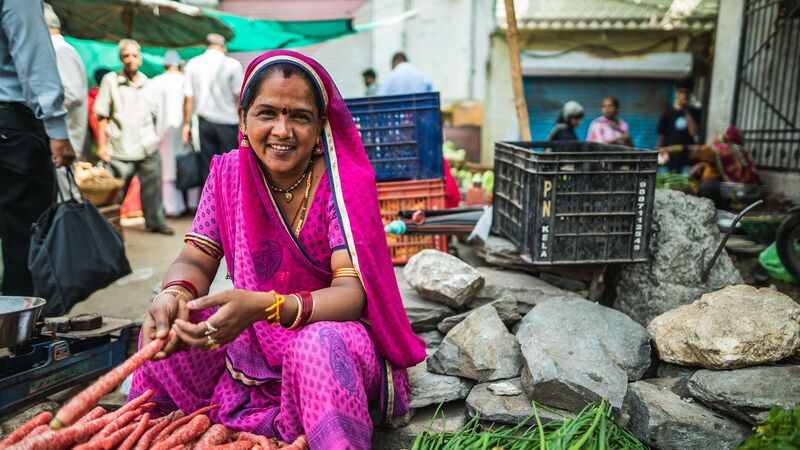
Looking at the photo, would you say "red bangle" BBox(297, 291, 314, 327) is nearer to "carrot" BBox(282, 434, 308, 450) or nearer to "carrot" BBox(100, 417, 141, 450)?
"carrot" BBox(282, 434, 308, 450)

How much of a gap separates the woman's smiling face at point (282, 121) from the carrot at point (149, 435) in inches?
37.5

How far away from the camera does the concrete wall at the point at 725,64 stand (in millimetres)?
6941

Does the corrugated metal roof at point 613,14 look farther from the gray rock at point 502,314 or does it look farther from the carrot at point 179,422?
the carrot at point 179,422

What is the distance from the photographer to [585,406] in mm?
2072

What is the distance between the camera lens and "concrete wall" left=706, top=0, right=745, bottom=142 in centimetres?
694

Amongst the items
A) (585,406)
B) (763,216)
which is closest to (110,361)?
(585,406)

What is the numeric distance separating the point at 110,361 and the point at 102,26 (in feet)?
20.4

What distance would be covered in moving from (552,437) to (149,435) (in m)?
1.34

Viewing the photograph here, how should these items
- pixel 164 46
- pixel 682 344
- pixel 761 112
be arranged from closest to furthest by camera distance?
pixel 682 344
pixel 761 112
pixel 164 46

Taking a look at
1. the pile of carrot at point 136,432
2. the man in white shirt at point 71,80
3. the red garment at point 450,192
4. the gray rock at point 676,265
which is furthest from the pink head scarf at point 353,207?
the man in white shirt at point 71,80

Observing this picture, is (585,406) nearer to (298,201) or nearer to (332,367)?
(332,367)

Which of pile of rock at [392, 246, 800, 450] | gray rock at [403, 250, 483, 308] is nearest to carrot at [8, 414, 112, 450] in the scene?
pile of rock at [392, 246, 800, 450]

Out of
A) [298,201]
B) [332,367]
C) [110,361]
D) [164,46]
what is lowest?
[110,361]

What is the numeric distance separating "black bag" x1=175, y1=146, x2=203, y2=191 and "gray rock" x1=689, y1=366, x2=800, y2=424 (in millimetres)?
6153
